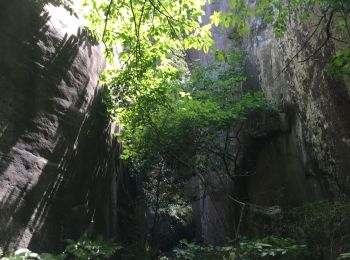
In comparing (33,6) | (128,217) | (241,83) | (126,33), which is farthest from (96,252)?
(241,83)

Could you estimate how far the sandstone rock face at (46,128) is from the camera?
19.4ft

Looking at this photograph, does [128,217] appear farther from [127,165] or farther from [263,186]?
[263,186]

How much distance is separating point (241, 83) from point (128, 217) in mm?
5777

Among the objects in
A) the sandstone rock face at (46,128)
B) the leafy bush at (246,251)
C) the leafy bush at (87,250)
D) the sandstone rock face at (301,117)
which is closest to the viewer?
the leafy bush at (246,251)

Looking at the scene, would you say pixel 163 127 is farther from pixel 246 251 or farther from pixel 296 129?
pixel 246 251

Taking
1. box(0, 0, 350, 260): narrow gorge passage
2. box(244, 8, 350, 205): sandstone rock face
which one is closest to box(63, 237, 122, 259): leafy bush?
box(0, 0, 350, 260): narrow gorge passage

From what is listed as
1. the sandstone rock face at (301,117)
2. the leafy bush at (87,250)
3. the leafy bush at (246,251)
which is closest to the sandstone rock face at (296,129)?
the sandstone rock face at (301,117)

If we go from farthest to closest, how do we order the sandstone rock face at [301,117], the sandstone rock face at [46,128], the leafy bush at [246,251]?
the sandstone rock face at [301,117] → the sandstone rock face at [46,128] → the leafy bush at [246,251]

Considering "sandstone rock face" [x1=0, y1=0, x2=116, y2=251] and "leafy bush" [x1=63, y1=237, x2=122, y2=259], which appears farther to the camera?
"sandstone rock face" [x1=0, y1=0, x2=116, y2=251]

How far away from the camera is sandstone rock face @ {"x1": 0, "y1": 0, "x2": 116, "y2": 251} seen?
19.4 ft

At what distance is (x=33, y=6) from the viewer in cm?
680

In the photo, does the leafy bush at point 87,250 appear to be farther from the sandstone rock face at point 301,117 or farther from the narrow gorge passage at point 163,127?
the sandstone rock face at point 301,117

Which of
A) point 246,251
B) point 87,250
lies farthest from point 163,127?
point 246,251

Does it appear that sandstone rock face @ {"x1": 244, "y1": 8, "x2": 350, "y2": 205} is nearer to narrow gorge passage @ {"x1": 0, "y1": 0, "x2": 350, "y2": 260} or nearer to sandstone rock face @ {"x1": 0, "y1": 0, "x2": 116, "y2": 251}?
narrow gorge passage @ {"x1": 0, "y1": 0, "x2": 350, "y2": 260}
